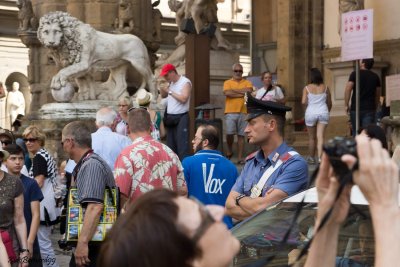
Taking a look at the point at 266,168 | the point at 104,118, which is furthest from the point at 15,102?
the point at 266,168

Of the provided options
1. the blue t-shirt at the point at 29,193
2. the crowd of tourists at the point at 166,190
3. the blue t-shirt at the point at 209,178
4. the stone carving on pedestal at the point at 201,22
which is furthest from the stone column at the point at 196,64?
the stone carving on pedestal at the point at 201,22

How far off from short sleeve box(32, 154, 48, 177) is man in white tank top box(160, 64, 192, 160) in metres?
3.96

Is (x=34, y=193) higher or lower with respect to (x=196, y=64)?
lower

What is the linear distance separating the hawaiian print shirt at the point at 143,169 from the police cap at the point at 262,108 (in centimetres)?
116

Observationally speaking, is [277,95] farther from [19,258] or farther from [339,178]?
[339,178]

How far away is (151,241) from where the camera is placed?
2426 mm

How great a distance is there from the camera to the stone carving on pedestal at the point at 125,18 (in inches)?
792

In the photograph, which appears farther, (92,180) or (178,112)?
(178,112)

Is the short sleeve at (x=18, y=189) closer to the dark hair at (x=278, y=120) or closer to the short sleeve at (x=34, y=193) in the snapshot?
the short sleeve at (x=34, y=193)

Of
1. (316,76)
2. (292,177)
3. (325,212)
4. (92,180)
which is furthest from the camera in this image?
(316,76)

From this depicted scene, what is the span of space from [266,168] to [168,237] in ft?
15.4

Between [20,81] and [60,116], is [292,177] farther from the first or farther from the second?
[20,81]

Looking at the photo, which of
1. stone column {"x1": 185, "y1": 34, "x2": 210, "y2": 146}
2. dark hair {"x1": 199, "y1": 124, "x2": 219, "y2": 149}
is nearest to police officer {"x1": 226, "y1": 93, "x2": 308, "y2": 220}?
dark hair {"x1": 199, "y1": 124, "x2": 219, "y2": 149}

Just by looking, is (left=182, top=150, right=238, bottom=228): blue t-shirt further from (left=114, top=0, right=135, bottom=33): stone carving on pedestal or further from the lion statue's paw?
(left=114, top=0, right=135, bottom=33): stone carving on pedestal
